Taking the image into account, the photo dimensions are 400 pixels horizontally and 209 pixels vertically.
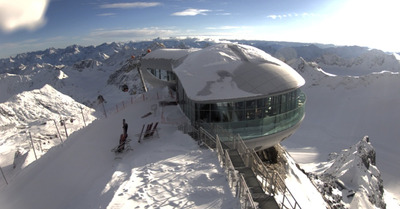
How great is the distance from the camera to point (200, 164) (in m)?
12.8

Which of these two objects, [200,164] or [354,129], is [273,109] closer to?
[200,164]

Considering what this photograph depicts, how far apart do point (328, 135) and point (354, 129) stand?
34.2 feet

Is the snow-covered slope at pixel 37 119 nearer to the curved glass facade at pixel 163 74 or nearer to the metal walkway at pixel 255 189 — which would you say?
the curved glass facade at pixel 163 74

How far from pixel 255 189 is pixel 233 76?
1098 cm

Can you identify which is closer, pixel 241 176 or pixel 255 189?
pixel 241 176

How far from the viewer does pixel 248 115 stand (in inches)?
730

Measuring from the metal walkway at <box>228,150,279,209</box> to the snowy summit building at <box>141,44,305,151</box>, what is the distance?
577cm

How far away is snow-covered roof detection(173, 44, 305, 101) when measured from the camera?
18172mm

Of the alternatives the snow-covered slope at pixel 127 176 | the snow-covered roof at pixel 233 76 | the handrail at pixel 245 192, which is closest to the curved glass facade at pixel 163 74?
the snow-covered roof at pixel 233 76

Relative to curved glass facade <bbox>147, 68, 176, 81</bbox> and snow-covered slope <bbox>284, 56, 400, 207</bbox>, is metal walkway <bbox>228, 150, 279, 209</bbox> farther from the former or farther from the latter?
snow-covered slope <bbox>284, 56, 400, 207</bbox>

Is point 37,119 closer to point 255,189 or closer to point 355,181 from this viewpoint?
point 355,181

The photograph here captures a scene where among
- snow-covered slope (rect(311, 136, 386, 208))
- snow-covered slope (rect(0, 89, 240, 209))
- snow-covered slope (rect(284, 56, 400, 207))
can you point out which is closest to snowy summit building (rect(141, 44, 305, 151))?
snow-covered slope (rect(0, 89, 240, 209))

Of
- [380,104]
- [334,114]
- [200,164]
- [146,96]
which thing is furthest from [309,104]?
[200,164]

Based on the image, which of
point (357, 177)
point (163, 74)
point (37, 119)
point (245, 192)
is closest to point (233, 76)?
point (245, 192)
